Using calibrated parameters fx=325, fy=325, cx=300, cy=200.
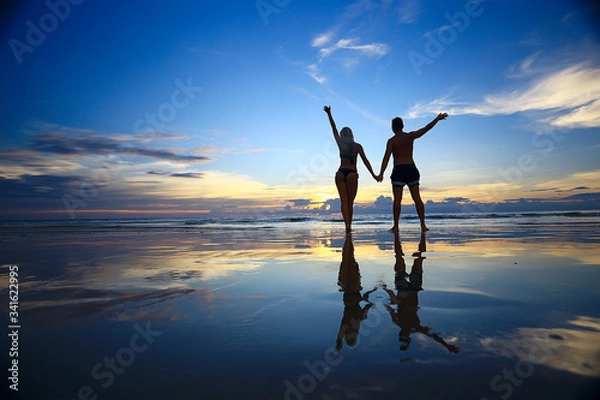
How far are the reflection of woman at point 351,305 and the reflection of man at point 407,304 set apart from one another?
186mm

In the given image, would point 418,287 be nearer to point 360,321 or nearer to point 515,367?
point 360,321

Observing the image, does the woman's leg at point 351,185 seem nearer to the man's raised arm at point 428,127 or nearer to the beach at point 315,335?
the man's raised arm at point 428,127

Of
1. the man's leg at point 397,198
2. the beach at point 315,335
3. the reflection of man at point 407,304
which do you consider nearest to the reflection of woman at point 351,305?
the beach at point 315,335

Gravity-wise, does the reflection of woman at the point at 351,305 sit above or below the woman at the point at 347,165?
below

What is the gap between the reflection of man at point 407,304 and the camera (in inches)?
61.5

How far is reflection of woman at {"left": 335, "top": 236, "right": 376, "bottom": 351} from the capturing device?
1.62 metres

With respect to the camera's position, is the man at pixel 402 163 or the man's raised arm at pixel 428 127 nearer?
the man's raised arm at pixel 428 127

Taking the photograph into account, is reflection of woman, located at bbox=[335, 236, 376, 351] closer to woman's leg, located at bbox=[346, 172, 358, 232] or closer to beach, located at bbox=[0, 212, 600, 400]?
beach, located at bbox=[0, 212, 600, 400]

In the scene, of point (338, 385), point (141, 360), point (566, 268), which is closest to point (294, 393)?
point (338, 385)

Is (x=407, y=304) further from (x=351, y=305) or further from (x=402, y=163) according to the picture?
(x=402, y=163)

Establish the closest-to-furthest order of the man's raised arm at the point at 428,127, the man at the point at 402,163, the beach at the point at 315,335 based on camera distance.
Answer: the beach at the point at 315,335 → the man's raised arm at the point at 428,127 → the man at the point at 402,163

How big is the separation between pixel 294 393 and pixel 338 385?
0.52ft

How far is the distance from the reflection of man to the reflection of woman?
186mm

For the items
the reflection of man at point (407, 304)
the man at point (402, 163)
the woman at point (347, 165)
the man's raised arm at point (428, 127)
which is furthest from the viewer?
the woman at point (347, 165)
